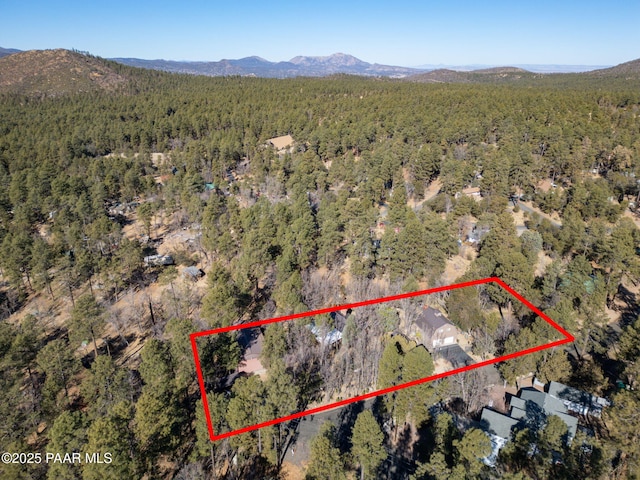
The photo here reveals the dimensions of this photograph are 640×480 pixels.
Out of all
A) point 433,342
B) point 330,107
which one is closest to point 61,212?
point 433,342

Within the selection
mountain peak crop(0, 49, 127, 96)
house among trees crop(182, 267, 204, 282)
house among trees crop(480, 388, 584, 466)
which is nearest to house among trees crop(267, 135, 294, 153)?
house among trees crop(182, 267, 204, 282)

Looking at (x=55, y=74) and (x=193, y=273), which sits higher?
(x=55, y=74)

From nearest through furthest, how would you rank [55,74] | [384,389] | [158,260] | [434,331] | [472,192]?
[384,389] < [434,331] < [158,260] < [472,192] < [55,74]

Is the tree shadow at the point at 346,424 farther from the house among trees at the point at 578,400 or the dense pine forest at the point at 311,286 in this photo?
the house among trees at the point at 578,400

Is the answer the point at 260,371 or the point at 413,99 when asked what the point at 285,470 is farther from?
the point at 413,99

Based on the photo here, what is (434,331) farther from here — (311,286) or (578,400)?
(311,286)

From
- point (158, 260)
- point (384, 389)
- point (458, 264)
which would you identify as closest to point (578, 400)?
point (384, 389)
